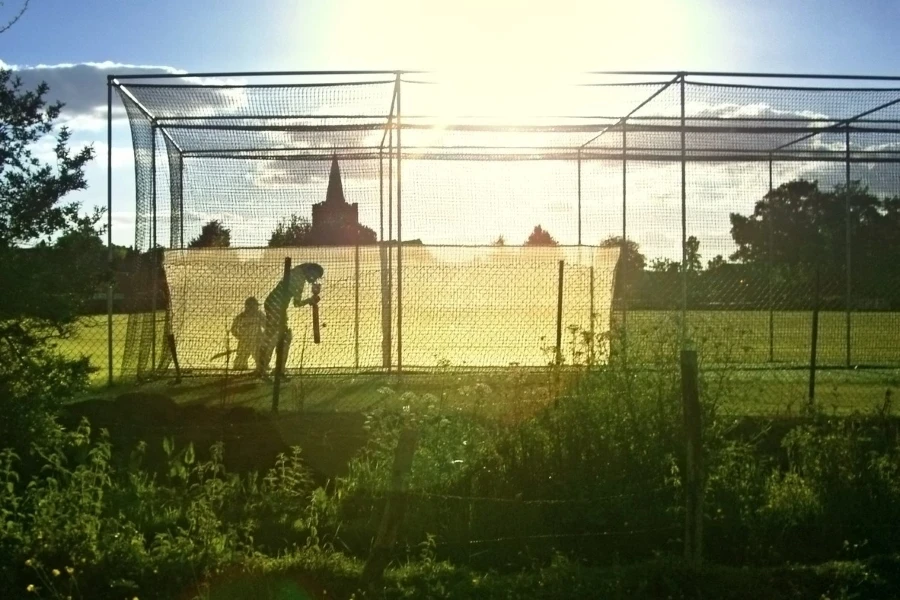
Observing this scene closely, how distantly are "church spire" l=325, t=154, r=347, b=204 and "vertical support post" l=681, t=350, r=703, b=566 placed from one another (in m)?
7.77

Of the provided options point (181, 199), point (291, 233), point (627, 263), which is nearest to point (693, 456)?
point (627, 263)

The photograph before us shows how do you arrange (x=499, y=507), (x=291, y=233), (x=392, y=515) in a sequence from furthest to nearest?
(x=291, y=233), (x=499, y=507), (x=392, y=515)

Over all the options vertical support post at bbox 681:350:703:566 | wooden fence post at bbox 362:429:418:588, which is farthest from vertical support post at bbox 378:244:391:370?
wooden fence post at bbox 362:429:418:588

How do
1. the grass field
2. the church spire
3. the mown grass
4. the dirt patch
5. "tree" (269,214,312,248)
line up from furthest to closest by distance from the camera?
"tree" (269,214,312,248) → the church spire → the grass field → the dirt patch → the mown grass

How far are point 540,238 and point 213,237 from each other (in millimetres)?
4545

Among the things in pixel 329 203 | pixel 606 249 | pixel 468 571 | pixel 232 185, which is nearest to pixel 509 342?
pixel 606 249

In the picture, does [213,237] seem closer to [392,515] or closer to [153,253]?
[153,253]

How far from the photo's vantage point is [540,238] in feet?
46.0

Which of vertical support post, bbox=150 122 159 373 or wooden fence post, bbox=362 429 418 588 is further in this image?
vertical support post, bbox=150 122 159 373

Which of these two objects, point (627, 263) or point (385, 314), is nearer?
point (385, 314)

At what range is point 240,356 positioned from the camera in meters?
12.9

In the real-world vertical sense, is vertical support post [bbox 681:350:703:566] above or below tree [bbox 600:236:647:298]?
below

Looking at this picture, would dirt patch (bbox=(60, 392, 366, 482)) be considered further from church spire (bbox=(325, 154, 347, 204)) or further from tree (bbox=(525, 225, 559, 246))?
tree (bbox=(525, 225, 559, 246))

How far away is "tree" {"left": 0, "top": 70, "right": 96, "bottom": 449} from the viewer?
23.3ft
